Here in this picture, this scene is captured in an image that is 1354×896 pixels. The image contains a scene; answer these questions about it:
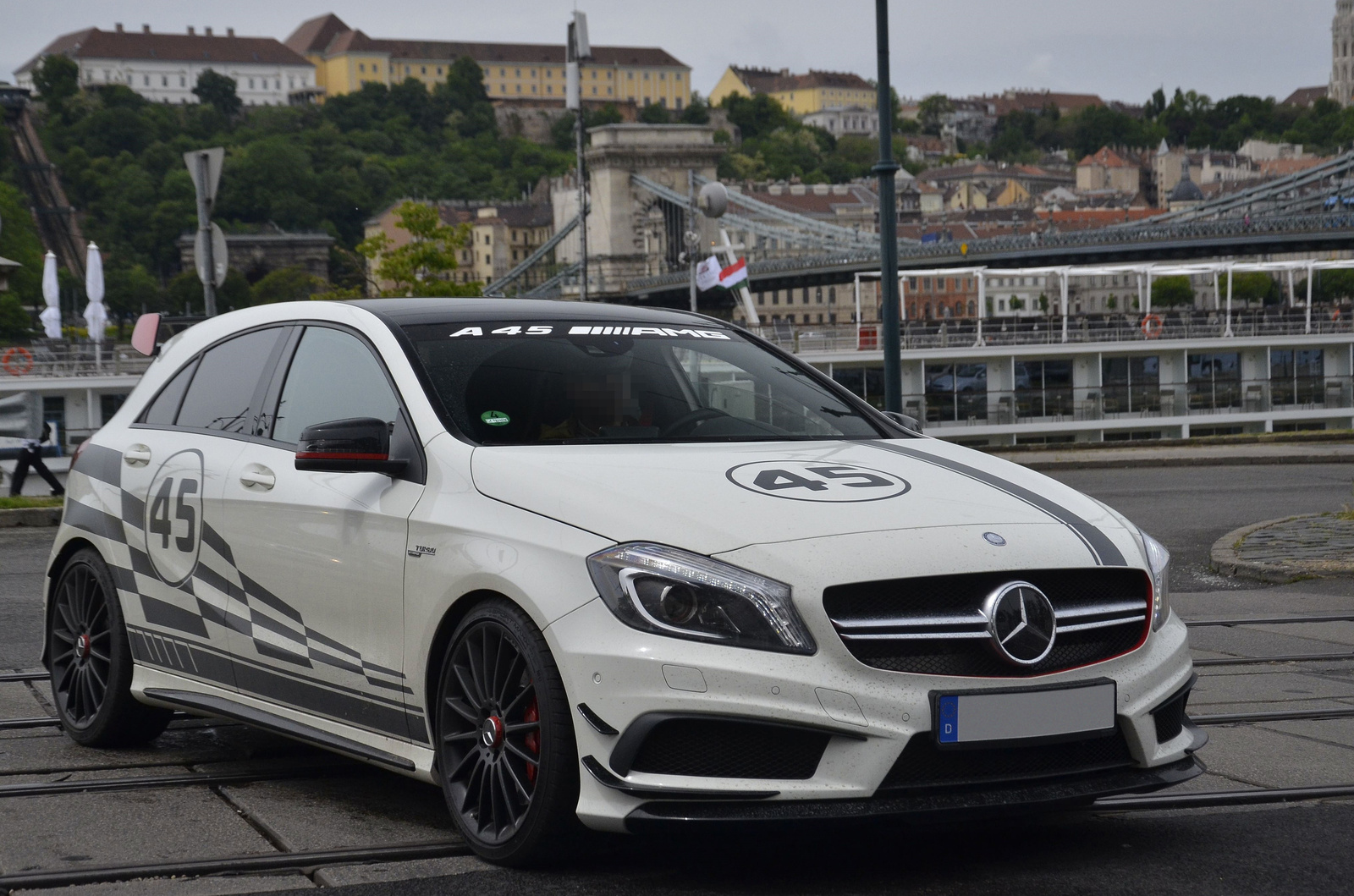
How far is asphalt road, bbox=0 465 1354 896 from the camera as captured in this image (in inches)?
160

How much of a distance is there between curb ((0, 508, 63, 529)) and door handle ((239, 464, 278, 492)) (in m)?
11.6

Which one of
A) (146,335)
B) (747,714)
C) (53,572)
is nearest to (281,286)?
(146,335)

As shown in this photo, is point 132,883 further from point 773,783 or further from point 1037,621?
point 1037,621

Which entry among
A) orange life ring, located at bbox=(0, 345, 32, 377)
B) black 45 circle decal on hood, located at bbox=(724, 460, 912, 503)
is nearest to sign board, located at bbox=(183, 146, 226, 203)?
black 45 circle decal on hood, located at bbox=(724, 460, 912, 503)

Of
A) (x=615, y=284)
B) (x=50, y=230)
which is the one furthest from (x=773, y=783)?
(x=50, y=230)

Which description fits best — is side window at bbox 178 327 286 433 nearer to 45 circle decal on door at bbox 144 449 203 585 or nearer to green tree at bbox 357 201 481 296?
45 circle decal on door at bbox 144 449 203 585

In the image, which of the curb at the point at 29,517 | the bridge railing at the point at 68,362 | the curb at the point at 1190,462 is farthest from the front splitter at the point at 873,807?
the bridge railing at the point at 68,362

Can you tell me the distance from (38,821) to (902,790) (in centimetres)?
254

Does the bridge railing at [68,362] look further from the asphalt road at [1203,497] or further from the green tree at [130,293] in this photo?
the green tree at [130,293]

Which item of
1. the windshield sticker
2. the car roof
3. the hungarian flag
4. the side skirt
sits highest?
the hungarian flag

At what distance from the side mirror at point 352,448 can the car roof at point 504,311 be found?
1.81ft

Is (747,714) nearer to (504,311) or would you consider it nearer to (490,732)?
(490,732)

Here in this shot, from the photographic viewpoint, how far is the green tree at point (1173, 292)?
13675cm

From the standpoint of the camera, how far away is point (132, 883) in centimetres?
421
